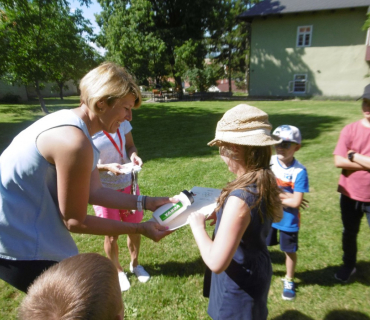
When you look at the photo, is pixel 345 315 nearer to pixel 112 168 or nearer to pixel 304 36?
pixel 112 168

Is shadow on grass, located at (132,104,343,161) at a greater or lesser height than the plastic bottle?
lesser

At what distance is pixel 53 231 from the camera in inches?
61.6

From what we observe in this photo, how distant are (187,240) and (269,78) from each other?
1051 inches

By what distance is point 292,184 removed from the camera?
2635 millimetres

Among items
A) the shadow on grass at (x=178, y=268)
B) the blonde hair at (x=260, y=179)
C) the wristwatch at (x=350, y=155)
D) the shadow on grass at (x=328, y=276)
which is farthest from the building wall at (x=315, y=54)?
the blonde hair at (x=260, y=179)

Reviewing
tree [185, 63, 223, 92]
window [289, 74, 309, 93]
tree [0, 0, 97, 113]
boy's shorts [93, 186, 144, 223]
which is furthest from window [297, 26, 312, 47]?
boy's shorts [93, 186, 144, 223]

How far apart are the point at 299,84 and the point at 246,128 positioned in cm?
2820

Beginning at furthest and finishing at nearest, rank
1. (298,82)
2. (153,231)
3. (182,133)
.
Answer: (298,82)
(182,133)
(153,231)

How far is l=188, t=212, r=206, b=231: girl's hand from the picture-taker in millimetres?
1645

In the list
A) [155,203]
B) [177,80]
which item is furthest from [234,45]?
[155,203]

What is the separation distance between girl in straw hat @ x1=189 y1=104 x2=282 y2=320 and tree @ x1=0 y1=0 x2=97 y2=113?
13.8m

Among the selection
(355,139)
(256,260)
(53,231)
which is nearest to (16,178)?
(53,231)

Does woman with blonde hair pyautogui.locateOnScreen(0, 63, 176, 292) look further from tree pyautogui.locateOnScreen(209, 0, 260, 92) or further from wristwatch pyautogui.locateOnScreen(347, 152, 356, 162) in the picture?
tree pyautogui.locateOnScreen(209, 0, 260, 92)

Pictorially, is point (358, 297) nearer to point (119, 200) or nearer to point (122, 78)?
point (119, 200)
